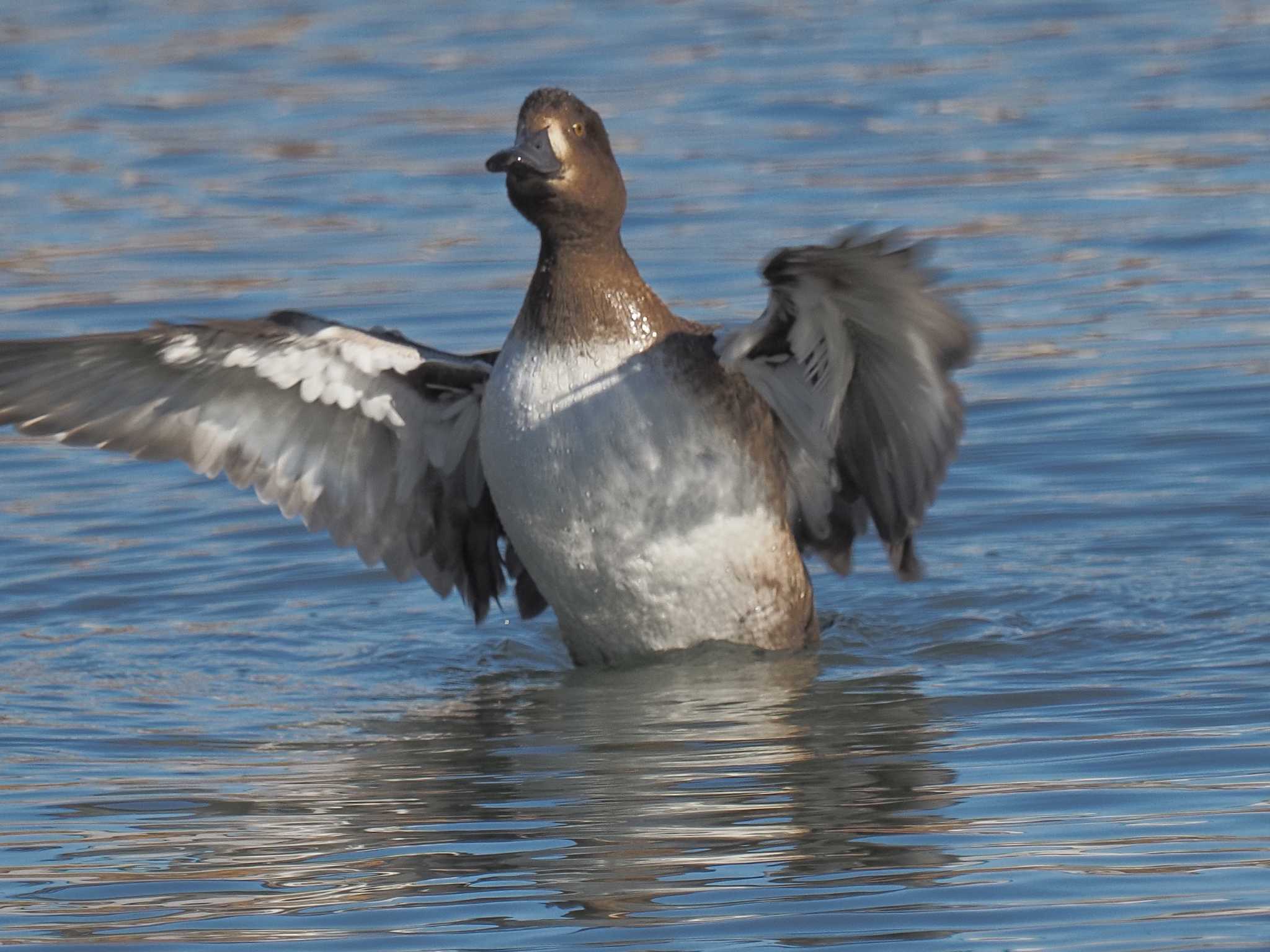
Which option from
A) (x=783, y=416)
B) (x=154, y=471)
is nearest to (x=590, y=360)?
(x=783, y=416)

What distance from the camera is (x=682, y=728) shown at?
6695mm

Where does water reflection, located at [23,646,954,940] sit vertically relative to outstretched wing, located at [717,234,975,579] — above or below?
below

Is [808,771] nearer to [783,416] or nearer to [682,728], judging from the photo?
[682,728]

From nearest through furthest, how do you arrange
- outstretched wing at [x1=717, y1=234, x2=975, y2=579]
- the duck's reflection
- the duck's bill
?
the duck's reflection → outstretched wing at [x1=717, y1=234, x2=975, y2=579] → the duck's bill

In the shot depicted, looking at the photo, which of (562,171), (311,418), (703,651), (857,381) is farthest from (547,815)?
(311,418)

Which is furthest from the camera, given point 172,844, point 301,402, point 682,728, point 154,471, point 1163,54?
point 1163,54

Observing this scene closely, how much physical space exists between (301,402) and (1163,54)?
9.76 metres

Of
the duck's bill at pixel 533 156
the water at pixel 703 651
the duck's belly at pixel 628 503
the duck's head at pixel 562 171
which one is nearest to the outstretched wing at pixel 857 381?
the duck's belly at pixel 628 503

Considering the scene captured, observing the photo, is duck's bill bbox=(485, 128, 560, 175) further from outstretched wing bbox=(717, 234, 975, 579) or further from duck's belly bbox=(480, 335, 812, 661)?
outstretched wing bbox=(717, 234, 975, 579)

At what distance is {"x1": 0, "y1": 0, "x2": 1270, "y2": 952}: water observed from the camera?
534 cm

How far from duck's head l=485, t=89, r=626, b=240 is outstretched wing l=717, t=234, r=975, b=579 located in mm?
577

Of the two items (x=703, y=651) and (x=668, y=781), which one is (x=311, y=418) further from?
(x=668, y=781)

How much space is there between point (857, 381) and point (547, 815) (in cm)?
184

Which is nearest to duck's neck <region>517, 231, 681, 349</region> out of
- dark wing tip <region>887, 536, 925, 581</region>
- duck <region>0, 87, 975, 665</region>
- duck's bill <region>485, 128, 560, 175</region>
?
duck <region>0, 87, 975, 665</region>
